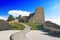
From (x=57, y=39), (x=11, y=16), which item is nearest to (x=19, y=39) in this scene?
(x=57, y=39)

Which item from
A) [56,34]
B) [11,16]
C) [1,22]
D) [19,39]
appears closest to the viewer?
[19,39]

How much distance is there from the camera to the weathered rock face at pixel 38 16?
44.4 m

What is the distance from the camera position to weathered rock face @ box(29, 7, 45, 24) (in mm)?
44438

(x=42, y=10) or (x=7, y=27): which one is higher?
(x=42, y=10)

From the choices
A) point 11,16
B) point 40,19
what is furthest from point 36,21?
point 11,16

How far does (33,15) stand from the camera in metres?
45.0

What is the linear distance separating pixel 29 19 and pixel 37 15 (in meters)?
2.92

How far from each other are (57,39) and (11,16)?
1418 inches

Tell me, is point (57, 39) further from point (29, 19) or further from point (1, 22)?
point (29, 19)

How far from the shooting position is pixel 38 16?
147ft

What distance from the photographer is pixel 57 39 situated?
561 inches

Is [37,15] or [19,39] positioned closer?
[19,39]

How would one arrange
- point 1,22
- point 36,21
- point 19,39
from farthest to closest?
1. point 36,21
2. point 1,22
3. point 19,39

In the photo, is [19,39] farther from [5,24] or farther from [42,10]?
[42,10]
